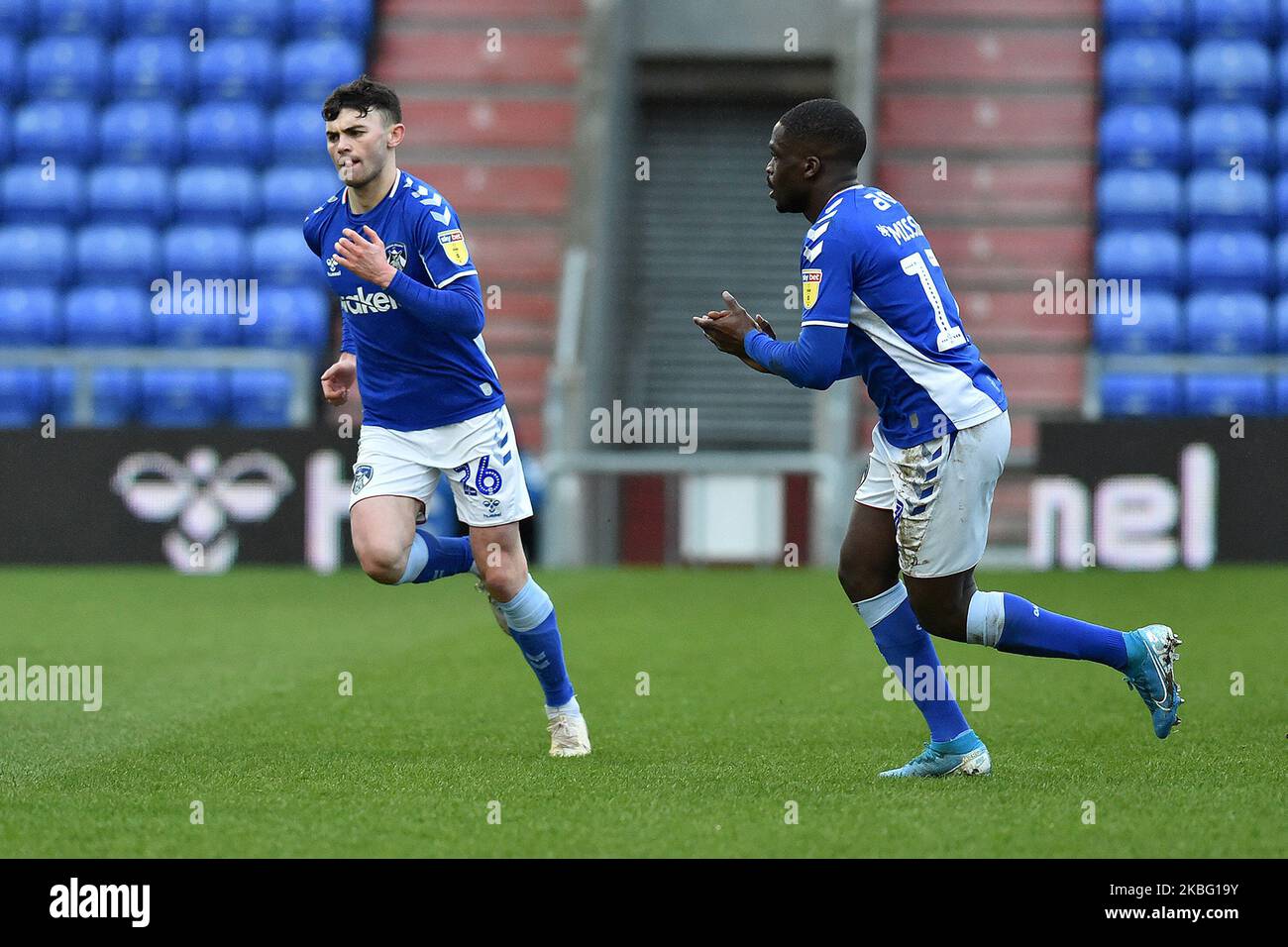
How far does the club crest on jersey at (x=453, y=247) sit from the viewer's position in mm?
5691

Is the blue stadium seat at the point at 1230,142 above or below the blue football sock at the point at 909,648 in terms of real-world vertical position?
above

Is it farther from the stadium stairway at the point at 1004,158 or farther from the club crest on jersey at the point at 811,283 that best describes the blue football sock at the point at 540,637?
the stadium stairway at the point at 1004,158

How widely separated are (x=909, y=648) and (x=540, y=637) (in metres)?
1.19

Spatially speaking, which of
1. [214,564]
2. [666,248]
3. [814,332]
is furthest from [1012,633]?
[666,248]

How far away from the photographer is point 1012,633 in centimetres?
527

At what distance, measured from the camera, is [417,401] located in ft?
19.3

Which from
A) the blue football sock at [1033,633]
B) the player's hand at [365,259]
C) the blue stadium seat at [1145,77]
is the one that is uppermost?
the blue stadium seat at [1145,77]

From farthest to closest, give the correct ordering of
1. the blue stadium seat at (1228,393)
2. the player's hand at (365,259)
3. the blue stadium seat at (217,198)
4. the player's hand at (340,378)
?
the blue stadium seat at (217,198), the blue stadium seat at (1228,393), the player's hand at (340,378), the player's hand at (365,259)

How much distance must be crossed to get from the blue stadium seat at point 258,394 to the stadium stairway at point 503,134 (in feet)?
6.21

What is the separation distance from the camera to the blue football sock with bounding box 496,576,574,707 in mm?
5926

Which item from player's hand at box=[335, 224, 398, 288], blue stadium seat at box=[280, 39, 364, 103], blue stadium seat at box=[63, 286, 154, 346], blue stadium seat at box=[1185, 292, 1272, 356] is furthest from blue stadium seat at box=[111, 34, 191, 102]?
player's hand at box=[335, 224, 398, 288]

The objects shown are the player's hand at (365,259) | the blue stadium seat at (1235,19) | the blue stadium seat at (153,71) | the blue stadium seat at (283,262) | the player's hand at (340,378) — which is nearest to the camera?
the player's hand at (365,259)

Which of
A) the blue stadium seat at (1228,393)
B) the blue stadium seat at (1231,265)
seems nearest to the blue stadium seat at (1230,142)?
the blue stadium seat at (1231,265)

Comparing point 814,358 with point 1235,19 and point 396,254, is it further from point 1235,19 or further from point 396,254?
point 1235,19
